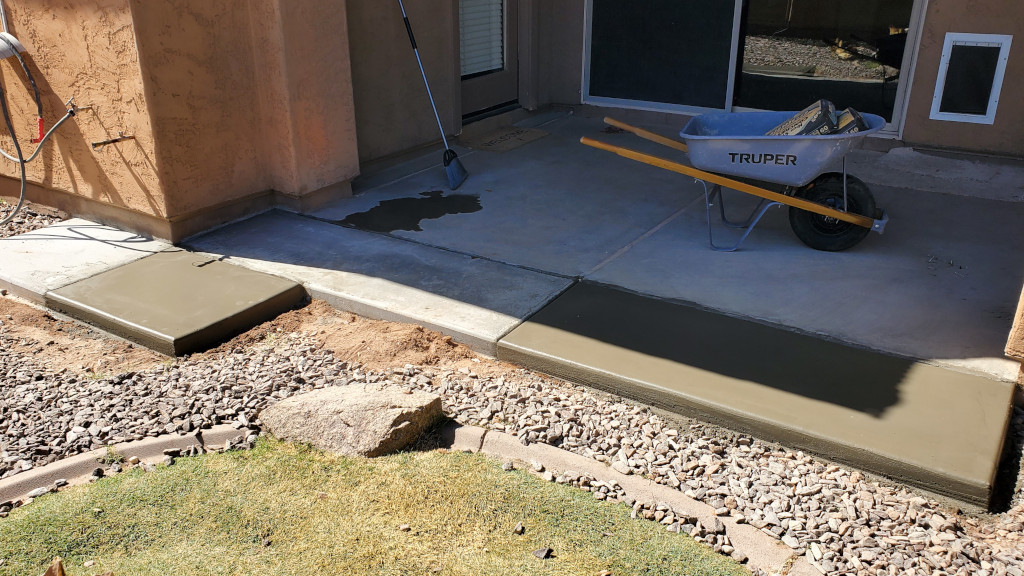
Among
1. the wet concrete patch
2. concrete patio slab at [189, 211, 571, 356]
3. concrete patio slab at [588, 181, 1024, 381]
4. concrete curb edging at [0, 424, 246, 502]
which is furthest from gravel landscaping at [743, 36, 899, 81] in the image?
concrete curb edging at [0, 424, 246, 502]

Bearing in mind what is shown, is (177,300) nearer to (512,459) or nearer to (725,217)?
(512,459)

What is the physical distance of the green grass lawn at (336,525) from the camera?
10.1ft

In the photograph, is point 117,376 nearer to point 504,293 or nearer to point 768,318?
point 504,293

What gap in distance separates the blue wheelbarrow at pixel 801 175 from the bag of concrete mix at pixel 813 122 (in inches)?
8.3

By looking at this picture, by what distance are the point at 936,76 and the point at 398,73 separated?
4978 millimetres

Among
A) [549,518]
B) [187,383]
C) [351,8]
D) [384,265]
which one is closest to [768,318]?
[549,518]

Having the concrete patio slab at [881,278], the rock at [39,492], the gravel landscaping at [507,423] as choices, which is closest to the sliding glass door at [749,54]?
the concrete patio slab at [881,278]

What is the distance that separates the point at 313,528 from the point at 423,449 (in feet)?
2.27

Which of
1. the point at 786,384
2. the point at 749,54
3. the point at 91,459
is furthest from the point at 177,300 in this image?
the point at 749,54

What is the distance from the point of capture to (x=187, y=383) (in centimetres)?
430

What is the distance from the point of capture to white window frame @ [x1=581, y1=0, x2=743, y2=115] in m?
8.48

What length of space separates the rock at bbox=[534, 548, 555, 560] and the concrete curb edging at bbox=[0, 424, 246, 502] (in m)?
1.64

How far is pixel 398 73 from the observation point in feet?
24.2

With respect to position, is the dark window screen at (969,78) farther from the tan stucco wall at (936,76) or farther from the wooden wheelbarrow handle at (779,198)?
the wooden wheelbarrow handle at (779,198)
